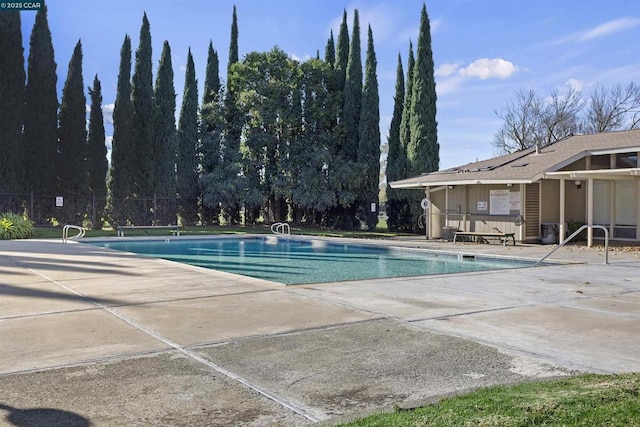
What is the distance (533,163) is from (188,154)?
1819cm

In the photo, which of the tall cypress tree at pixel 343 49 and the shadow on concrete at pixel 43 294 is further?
the tall cypress tree at pixel 343 49

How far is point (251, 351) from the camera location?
4.82m

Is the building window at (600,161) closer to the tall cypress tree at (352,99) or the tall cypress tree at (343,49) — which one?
the tall cypress tree at (352,99)

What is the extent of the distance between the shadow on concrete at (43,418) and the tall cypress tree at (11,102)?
25.5 meters

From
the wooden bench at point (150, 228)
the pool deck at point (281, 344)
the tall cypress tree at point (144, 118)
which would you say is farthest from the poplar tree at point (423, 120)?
the pool deck at point (281, 344)

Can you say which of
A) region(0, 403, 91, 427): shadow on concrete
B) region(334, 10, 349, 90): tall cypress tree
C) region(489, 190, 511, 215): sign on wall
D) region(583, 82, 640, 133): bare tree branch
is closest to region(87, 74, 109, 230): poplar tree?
region(334, 10, 349, 90): tall cypress tree

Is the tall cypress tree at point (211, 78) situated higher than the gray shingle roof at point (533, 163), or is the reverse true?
the tall cypress tree at point (211, 78)

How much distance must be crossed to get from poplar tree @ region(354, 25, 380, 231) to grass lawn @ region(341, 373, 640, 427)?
25.6 m

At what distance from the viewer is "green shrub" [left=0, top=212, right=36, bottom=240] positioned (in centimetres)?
2066

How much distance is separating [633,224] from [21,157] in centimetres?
2579

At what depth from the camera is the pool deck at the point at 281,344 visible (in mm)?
3545

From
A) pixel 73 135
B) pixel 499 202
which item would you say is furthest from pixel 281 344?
pixel 73 135

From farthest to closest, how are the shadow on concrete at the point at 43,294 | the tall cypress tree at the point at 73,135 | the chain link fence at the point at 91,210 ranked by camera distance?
the tall cypress tree at the point at 73,135 → the chain link fence at the point at 91,210 → the shadow on concrete at the point at 43,294

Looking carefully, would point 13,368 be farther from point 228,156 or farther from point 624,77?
point 624,77
